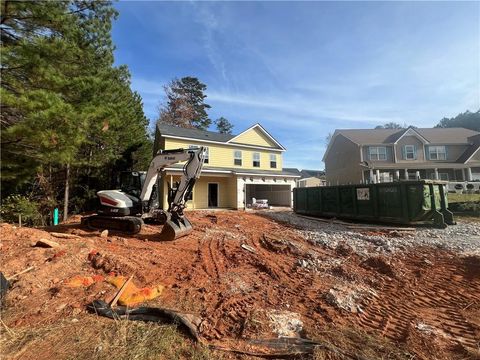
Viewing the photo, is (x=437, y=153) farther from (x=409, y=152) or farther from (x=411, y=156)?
(x=409, y=152)

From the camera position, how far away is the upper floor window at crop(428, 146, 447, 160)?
28447 mm

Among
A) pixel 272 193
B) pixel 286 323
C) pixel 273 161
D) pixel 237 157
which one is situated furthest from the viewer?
pixel 272 193

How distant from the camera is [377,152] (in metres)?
28.3

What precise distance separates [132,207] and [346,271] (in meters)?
7.19

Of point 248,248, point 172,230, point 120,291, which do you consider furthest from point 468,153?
point 120,291

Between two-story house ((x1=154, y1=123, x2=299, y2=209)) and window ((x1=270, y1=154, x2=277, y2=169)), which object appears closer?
two-story house ((x1=154, y1=123, x2=299, y2=209))

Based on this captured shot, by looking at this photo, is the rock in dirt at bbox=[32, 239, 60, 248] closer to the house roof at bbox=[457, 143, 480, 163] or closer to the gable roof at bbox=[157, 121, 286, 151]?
the gable roof at bbox=[157, 121, 286, 151]

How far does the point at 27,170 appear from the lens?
7.34 m

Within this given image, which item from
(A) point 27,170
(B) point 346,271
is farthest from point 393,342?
(A) point 27,170

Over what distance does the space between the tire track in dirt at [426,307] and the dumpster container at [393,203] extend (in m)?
5.32

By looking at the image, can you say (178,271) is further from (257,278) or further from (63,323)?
(63,323)

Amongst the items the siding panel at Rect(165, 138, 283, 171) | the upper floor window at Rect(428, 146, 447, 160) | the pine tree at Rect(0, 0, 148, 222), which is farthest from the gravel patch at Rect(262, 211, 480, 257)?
the upper floor window at Rect(428, 146, 447, 160)

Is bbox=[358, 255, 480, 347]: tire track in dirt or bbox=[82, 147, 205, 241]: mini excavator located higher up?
bbox=[82, 147, 205, 241]: mini excavator

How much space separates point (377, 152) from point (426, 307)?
89.5 feet
